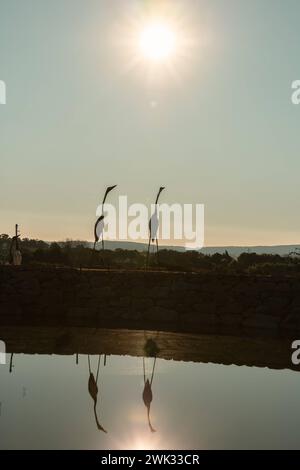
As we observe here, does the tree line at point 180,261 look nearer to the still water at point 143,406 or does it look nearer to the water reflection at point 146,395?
the water reflection at point 146,395

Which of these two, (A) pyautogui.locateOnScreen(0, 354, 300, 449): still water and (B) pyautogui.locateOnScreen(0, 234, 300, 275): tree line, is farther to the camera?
(B) pyautogui.locateOnScreen(0, 234, 300, 275): tree line

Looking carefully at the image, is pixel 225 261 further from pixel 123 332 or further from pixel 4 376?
pixel 4 376

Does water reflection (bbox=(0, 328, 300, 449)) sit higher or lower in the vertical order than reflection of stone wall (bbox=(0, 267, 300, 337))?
lower

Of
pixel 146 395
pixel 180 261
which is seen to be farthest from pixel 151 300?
pixel 146 395

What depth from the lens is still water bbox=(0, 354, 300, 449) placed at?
688cm

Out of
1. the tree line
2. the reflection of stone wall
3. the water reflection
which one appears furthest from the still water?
the tree line

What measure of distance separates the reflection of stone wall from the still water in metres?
5.56

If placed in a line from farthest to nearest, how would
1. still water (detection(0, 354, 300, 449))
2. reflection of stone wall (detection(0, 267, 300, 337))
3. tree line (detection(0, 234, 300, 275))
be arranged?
1. tree line (detection(0, 234, 300, 275))
2. reflection of stone wall (detection(0, 267, 300, 337))
3. still water (detection(0, 354, 300, 449))

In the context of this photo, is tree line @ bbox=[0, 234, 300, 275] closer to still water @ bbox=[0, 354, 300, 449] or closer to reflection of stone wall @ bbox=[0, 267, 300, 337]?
reflection of stone wall @ bbox=[0, 267, 300, 337]

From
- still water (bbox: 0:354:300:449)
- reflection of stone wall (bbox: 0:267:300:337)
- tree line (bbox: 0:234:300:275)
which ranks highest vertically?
tree line (bbox: 0:234:300:275)

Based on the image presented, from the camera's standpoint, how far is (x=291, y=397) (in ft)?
30.4

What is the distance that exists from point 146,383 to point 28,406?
2216mm

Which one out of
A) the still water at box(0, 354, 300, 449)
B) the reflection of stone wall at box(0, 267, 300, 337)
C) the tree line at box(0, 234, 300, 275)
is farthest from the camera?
the tree line at box(0, 234, 300, 275)
